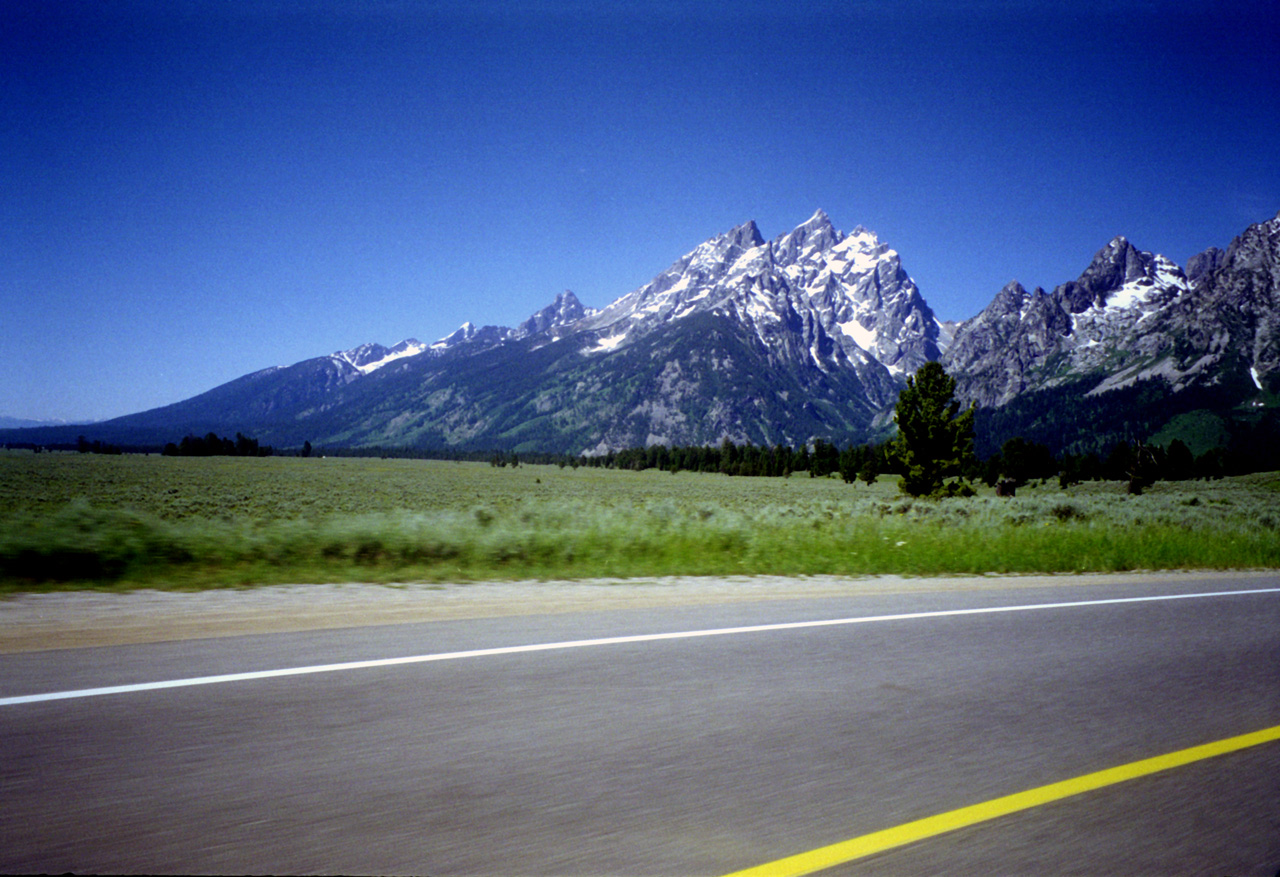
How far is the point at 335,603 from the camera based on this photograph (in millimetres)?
7816

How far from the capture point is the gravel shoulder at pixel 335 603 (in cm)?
609

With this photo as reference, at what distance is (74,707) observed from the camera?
4.08 m

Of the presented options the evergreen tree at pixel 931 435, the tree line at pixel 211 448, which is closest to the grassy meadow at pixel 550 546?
the evergreen tree at pixel 931 435

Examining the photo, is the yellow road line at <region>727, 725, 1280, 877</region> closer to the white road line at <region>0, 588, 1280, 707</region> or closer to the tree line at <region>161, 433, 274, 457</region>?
the white road line at <region>0, 588, 1280, 707</region>

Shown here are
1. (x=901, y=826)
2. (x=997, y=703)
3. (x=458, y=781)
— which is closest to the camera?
(x=901, y=826)

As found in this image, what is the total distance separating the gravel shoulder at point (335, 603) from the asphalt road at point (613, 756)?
663 millimetres

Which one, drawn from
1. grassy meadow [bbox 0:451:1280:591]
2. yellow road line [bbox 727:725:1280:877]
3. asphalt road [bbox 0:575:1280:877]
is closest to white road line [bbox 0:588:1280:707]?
asphalt road [bbox 0:575:1280:877]

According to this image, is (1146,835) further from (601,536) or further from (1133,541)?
(1133,541)

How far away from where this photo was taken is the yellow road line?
9.50ft

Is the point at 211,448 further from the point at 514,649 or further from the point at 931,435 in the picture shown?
the point at 514,649

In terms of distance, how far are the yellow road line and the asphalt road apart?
6cm

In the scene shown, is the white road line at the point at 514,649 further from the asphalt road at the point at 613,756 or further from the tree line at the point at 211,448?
the tree line at the point at 211,448

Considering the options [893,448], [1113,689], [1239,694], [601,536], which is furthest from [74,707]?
[893,448]

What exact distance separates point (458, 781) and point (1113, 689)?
16.6ft
